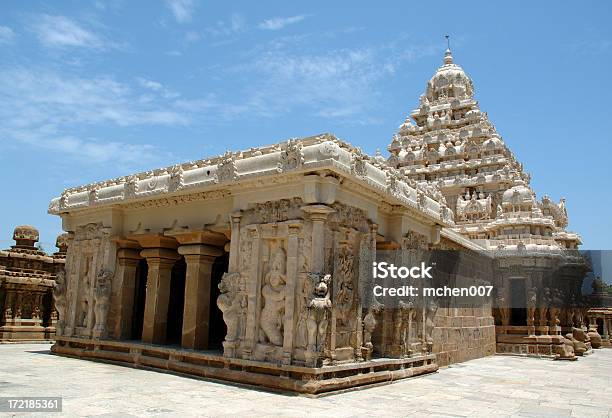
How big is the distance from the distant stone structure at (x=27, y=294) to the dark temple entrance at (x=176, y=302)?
5.97 metres

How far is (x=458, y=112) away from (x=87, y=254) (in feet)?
92.9

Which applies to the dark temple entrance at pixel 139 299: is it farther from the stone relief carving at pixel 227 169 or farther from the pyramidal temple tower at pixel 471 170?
the pyramidal temple tower at pixel 471 170

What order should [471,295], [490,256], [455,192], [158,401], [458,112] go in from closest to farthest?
1. [158,401]
2. [471,295]
3. [490,256]
4. [455,192]
5. [458,112]

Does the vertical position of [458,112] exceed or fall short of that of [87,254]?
it exceeds it

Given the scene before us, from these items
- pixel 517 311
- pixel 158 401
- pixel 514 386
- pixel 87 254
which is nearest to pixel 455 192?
pixel 517 311

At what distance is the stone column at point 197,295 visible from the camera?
43.7ft

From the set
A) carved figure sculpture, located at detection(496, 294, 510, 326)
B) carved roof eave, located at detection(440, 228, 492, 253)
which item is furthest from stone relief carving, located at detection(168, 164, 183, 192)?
carved figure sculpture, located at detection(496, 294, 510, 326)

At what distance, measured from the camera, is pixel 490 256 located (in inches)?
965

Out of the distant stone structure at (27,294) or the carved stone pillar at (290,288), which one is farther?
the distant stone structure at (27,294)

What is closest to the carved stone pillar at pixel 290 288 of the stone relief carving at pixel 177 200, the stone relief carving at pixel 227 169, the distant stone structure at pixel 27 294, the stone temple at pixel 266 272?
the stone temple at pixel 266 272

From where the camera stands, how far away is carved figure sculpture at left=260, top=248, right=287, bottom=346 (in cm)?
1088

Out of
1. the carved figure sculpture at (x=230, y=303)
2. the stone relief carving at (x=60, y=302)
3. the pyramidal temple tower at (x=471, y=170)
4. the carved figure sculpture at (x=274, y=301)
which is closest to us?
the carved figure sculpture at (x=274, y=301)

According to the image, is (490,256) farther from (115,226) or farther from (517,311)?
(115,226)

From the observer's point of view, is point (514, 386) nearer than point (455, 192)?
Yes
